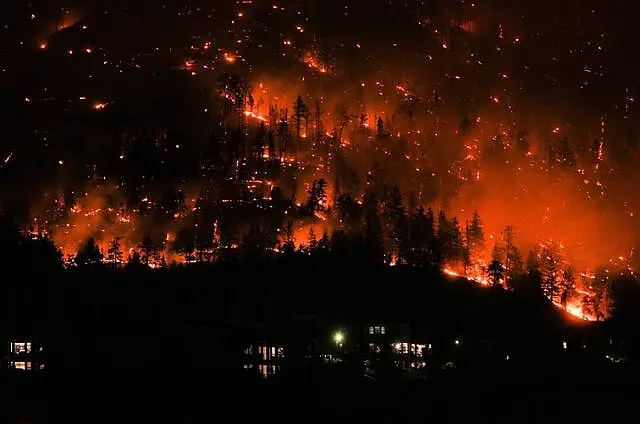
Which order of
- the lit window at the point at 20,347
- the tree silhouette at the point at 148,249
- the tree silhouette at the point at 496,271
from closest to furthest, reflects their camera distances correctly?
the lit window at the point at 20,347 < the tree silhouette at the point at 496,271 < the tree silhouette at the point at 148,249

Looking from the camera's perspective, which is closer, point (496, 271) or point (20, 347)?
point (20, 347)

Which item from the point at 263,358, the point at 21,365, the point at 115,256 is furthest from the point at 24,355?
the point at 115,256

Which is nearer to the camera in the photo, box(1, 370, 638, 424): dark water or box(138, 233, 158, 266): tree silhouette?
box(1, 370, 638, 424): dark water

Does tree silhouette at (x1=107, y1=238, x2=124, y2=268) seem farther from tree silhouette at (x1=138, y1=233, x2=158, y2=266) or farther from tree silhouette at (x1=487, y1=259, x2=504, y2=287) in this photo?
tree silhouette at (x1=487, y1=259, x2=504, y2=287)

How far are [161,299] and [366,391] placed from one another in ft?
205

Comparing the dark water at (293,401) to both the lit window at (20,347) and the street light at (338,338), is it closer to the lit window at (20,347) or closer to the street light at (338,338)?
the lit window at (20,347)

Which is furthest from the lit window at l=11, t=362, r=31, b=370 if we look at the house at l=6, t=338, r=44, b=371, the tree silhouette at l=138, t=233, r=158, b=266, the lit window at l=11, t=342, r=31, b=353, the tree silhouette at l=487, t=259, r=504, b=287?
the tree silhouette at l=487, t=259, r=504, b=287

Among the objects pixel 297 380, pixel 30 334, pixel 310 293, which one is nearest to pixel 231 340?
pixel 297 380

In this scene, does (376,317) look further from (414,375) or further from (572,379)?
(572,379)

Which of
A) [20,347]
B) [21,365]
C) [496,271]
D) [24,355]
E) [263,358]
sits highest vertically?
[496,271]

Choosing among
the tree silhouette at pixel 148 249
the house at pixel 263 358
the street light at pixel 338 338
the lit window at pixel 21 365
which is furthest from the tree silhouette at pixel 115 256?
the house at pixel 263 358

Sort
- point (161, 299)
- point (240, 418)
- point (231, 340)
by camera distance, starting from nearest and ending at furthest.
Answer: point (240, 418)
point (231, 340)
point (161, 299)

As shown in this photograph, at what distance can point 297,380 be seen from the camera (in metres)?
96.6

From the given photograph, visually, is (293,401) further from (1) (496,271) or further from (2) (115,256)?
(2) (115,256)
